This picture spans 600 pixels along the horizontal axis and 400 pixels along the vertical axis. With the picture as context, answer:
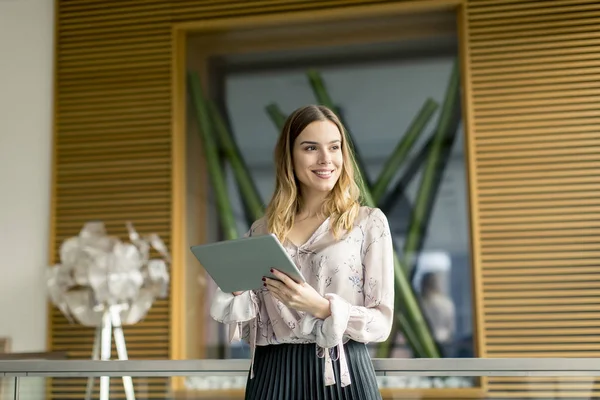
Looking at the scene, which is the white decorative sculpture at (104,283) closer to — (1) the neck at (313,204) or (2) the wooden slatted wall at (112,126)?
(2) the wooden slatted wall at (112,126)

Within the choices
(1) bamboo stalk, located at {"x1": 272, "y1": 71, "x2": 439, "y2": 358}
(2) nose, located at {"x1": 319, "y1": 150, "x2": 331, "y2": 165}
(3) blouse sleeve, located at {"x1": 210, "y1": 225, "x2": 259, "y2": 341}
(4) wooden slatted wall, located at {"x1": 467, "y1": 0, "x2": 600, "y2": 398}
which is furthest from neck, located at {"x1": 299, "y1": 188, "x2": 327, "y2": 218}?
(4) wooden slatted wall, located at {"x1": 467, "y1": 0, "x2": 600, "y2": 398}

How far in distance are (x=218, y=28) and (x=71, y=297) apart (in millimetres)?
1903

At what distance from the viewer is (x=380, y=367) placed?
2488 millimetres

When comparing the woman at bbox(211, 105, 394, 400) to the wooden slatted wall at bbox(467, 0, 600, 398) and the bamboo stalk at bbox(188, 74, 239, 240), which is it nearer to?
the wooden slatted wall at bbox(467, 0, 600, 398)

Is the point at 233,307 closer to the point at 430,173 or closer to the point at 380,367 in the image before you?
the point at 380,367

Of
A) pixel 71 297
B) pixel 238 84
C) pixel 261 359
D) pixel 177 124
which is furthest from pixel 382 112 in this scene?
pixel 261 359

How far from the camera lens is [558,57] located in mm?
4578

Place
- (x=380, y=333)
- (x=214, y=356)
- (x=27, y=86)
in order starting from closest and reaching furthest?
(x=380, y=333), (x=214, y=356), (x=27, y=86)

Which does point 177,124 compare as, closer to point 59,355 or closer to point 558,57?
point 59,355

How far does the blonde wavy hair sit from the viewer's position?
2166mm

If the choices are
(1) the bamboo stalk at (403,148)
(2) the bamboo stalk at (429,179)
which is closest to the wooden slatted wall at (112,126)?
(1) the bamboo stalk at (403,148)

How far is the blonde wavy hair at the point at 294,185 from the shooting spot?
2.17 metres

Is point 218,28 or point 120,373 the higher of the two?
point 218,28

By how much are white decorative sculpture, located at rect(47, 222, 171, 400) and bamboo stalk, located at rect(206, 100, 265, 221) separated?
0.66m
